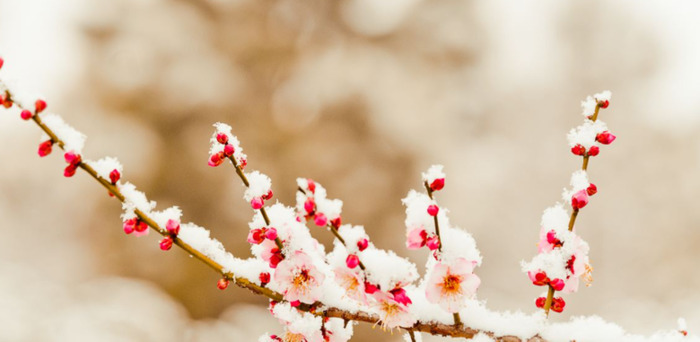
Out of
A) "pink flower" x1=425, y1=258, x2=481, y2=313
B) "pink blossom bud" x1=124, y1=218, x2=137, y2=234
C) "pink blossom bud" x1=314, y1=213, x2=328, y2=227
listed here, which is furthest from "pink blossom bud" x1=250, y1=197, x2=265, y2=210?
"pink flower" x1=425, y1=258, x2=481, y2=313

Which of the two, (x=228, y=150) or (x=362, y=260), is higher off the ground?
(x=228, y=150)

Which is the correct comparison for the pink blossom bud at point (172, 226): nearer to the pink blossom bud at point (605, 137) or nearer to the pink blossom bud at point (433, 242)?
the pink blossom bud at point (433, 242)

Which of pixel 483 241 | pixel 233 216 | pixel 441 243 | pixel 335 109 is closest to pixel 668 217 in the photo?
pixel 483 241

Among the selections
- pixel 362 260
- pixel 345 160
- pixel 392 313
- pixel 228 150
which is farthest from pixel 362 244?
pixel 345 160

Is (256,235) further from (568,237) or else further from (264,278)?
(568,237)

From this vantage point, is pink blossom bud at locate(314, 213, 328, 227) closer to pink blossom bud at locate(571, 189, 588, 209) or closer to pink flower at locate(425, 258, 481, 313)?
pink flower at locate(425, 258, 481, 313)
